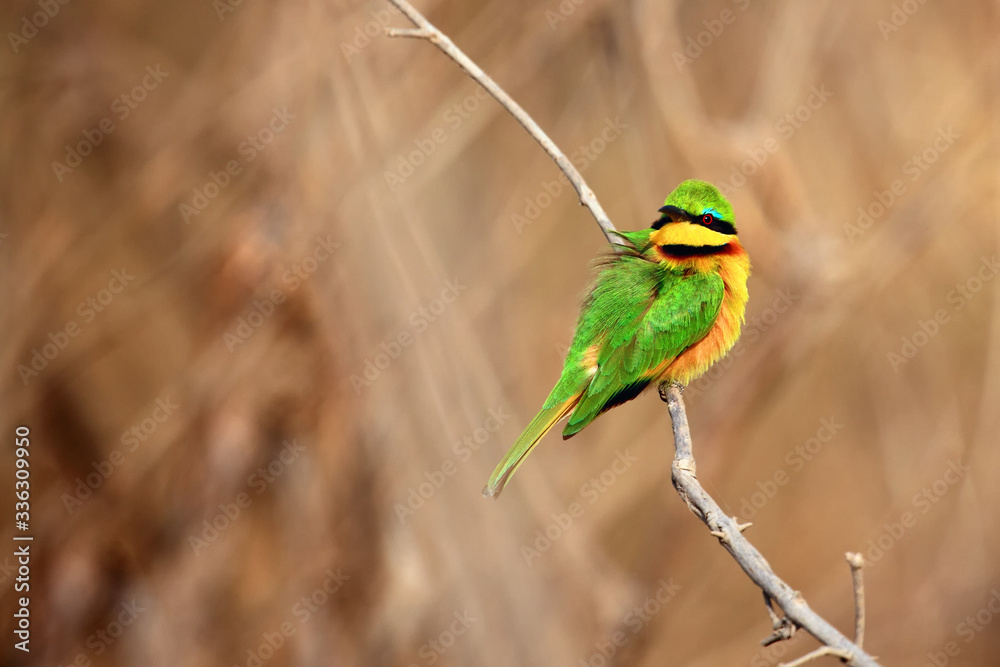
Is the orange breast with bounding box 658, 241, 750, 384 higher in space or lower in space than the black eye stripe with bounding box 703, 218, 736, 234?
lower

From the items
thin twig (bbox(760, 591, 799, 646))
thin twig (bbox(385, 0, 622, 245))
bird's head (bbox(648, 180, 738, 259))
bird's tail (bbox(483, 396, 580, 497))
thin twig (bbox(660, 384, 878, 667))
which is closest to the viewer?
thin twig (bbox(660, 384, 878, 667))

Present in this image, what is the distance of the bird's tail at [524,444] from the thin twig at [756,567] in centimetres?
65

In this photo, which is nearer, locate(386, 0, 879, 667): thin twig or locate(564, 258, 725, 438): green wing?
locate(386, 0, 879, 667): thin twig

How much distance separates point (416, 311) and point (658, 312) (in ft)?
4.74

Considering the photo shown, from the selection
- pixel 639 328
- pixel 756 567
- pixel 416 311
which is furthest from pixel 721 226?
pixel 756 567

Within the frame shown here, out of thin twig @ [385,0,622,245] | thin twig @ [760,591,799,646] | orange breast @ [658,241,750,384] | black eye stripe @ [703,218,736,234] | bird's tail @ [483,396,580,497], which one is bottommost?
thin twig @ [760,591,799,646]

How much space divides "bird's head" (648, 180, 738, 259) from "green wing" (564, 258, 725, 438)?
111mm

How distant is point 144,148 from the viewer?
4113mm

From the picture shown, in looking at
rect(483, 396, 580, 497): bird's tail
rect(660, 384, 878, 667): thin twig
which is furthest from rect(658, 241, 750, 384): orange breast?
rect(660, 384, 878, 667): thin twig

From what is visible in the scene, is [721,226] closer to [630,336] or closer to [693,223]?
[693,223]

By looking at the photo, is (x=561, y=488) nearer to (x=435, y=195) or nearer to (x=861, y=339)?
(x=435, y=195)

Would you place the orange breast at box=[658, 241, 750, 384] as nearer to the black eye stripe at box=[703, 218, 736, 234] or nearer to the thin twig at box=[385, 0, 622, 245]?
the black eye stripe at box=[703, 218, 736, 234]

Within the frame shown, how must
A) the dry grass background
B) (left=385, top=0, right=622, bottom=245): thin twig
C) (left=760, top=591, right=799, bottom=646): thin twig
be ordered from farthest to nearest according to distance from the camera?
the dry grass background → (left=385, top=0, right=622, bottom=245): thin twig → (left=760, top=591, right=799, bottom=646): thin twig

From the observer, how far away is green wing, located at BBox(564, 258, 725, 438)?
3.04 metres
